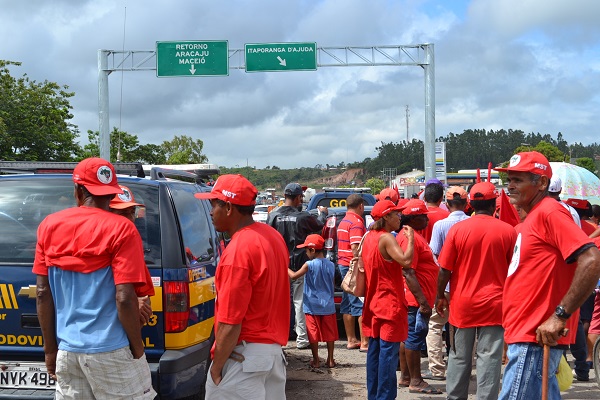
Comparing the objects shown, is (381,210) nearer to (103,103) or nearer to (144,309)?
(144,309)

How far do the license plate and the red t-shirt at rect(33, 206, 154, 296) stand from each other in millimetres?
1156

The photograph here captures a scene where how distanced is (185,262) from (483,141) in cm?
14474

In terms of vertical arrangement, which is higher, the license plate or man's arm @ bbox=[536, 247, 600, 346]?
man's arm @ bbox=[536, 247, 600, 346]

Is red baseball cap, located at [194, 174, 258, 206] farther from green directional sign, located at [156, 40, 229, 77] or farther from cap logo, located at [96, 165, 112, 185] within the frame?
green directional sign, located at [156, 40, 229, 77]

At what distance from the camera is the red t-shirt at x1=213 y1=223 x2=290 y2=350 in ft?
11.9

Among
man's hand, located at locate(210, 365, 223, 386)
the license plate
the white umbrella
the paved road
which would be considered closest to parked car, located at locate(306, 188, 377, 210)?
the white umbrella

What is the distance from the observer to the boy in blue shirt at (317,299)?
824 centimetres

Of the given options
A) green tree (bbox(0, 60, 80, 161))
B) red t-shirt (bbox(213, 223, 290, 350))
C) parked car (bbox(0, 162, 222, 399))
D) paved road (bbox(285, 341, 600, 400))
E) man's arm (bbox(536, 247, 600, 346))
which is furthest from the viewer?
green tree (bbox(0, 60, 80, 161))

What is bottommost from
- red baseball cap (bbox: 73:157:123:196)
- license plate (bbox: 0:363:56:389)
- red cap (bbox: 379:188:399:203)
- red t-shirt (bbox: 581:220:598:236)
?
license plate (bbox: 0:363:56:389)

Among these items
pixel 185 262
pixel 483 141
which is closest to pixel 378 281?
pixel 185 262

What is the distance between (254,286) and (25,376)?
6.42ft

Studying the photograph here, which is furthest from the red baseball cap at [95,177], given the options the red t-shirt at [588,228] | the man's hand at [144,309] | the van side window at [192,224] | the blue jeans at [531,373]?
the red t-shirt at [588,228]

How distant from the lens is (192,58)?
2152 cm

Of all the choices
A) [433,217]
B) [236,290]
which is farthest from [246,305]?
[433,217]
